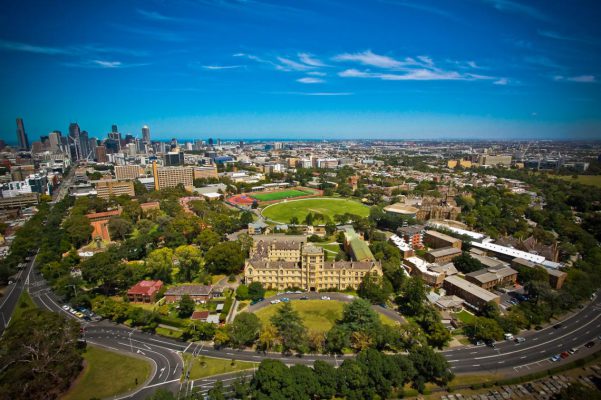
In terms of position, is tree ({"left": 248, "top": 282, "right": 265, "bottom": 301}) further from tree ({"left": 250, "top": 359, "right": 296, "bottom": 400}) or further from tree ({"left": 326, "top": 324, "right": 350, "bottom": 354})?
tree ({"left": 250, "top": 359, "right": 296, "bottom": 400})

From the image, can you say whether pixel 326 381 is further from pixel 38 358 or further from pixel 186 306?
pixel 38 358

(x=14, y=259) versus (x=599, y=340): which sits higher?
(x=14, y=259)

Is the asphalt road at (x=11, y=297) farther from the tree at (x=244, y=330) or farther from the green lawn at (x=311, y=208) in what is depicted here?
the green lawn at (x=311, y=208)

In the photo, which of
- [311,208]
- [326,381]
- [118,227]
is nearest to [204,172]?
[311,208]

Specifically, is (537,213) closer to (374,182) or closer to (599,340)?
(599,340)

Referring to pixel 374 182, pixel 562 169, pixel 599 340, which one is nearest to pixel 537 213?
pixel 599 340

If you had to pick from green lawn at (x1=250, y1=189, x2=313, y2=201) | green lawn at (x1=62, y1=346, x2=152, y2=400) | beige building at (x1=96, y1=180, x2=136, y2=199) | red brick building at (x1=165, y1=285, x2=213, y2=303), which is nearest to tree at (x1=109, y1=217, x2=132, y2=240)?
red brick building at (x1=165, y1=285, x2=213, y2=303)
